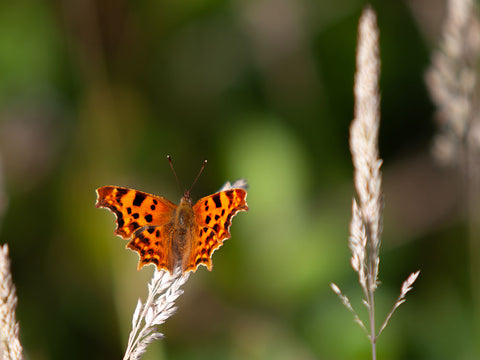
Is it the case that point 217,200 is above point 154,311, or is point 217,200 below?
above

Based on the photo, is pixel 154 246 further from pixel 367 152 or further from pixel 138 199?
pixel 367 152

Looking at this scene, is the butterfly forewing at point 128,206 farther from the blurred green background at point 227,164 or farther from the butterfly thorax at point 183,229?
the blurred green background at point 227,164

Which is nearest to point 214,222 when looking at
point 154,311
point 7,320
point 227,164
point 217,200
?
point 217,200

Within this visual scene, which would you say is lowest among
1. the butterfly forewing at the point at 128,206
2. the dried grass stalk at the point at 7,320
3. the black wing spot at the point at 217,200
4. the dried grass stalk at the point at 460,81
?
the dried grass stalk at the point at 7,320

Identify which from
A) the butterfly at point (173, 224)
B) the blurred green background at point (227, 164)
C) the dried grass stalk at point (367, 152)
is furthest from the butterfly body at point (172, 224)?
the blurred green background at point (227, 164)

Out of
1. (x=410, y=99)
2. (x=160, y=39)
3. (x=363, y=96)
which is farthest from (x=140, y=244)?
(x=410, y=99)

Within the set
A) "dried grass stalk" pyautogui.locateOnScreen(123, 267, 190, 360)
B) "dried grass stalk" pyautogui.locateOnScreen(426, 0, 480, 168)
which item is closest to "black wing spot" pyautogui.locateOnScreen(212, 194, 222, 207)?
"dried grass stalk" pyautogui.locateOnScreen(123, 267, 190, 360)

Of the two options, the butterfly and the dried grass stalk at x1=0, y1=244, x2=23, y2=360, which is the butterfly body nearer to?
the butterfly
